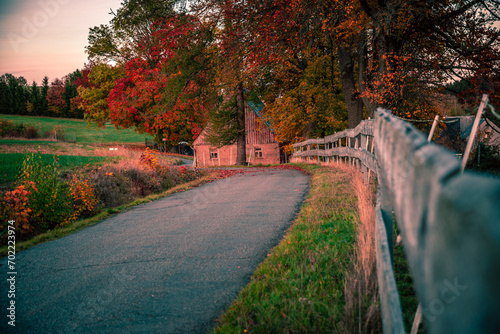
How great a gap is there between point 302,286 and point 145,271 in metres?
2.09

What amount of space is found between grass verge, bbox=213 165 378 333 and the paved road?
0.28 meters

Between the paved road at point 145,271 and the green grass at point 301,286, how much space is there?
290 millimetres

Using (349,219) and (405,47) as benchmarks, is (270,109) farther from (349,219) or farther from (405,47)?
(349,219)

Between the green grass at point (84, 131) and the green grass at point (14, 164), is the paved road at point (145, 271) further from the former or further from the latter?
the green grass at point (84, 131)

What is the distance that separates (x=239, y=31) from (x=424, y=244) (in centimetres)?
1367

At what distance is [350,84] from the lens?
14.8 metres

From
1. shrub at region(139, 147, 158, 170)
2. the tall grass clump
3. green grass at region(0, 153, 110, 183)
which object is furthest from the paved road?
shrub at region(139, 147, 158, 170)

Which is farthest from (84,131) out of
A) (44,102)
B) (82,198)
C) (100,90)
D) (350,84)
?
(82,198)

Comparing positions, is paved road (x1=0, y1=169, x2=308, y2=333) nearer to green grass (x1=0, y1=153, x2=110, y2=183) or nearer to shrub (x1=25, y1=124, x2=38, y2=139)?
green grass (x1=0, y1=153, x2=110, y2=183)

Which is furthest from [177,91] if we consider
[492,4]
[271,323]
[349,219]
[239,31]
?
[271,323]

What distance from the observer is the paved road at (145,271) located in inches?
114

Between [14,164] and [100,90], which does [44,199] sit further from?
[100,90]

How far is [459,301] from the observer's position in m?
0.55

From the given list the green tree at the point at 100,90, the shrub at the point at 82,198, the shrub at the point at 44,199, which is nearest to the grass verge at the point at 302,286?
the shrub at the point at 44,199
